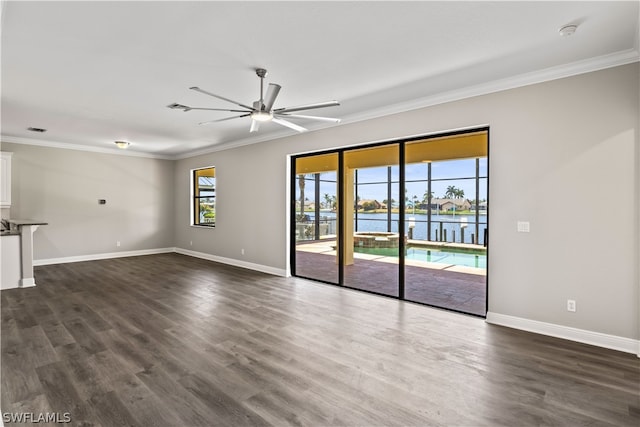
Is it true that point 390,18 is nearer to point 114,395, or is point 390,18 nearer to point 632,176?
point 632,176

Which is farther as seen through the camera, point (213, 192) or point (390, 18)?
point (213, 192)

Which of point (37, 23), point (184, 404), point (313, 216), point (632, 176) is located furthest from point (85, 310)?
point (632, 176)


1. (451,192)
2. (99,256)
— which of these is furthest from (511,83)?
(99,256)

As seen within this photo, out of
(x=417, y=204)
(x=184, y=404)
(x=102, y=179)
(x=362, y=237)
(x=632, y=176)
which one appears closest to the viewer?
(x=184, y=404)

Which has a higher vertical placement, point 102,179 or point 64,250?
point 102,179

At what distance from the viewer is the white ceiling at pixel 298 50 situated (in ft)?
7.78

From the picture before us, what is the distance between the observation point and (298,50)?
296 centimetres

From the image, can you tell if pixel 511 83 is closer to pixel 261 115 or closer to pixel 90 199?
pixel 261 115

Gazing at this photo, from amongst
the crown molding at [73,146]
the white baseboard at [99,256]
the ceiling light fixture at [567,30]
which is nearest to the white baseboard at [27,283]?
the white baseboard at [99,256]

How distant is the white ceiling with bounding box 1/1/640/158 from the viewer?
2.37m

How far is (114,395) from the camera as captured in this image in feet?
7.60

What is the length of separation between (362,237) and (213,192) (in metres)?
4.34

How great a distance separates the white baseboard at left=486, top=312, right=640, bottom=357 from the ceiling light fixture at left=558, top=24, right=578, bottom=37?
269 cm

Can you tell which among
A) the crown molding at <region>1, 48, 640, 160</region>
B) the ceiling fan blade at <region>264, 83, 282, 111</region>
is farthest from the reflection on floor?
the ceiling fan blade at <region>264, 83, 282, 111</region>
